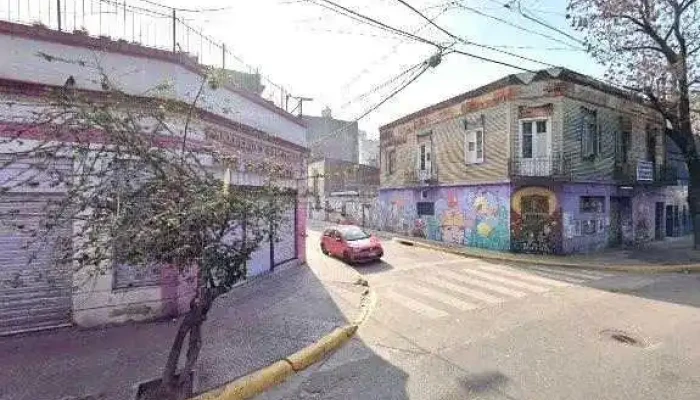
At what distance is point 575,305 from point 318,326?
5902 millimetres

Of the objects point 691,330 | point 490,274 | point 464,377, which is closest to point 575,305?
point 691,330

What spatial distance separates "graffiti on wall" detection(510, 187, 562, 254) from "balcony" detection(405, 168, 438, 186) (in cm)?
531

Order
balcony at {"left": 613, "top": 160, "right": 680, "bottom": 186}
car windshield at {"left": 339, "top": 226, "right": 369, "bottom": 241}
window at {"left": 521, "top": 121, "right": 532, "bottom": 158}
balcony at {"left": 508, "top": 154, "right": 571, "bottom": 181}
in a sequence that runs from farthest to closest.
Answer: balcony at {"left": 613, "top": 160, "right": 680, "bottom": 186} → window at {"left": 521, "top": 121, "right": 532, "bottom": 158} → balcony at {"left": 508, "top": 154, "right": 571, "bottom": 181} → car windshield at {"left": 339, "top": 226, "right": 369, "bottom": 241}

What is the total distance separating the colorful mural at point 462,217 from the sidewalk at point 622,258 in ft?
2.49

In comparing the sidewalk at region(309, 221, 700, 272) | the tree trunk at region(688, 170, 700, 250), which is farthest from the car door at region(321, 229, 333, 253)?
the tree trunk at region(688, 170, 700, 250)

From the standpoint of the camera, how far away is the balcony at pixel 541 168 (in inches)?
647

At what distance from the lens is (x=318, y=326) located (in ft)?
24.3

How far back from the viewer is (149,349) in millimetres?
6184

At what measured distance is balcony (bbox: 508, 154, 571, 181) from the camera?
53.9ft

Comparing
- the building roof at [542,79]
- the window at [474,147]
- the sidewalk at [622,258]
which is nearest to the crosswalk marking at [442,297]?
the sidewalk at [622,258]

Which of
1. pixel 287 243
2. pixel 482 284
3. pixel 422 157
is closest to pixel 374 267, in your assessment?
pixel 287 243

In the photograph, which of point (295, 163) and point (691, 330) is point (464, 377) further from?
point (295, 163)

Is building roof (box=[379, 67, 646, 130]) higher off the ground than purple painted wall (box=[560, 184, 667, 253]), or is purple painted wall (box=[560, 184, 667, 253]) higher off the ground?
building roof (box=[379, 67, 646, 130])

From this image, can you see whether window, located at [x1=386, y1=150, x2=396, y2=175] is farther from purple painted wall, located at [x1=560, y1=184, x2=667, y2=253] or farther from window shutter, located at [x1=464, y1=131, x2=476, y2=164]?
purple painted wall, located at [x1=560, y1=184, x2=667, y2=253]
